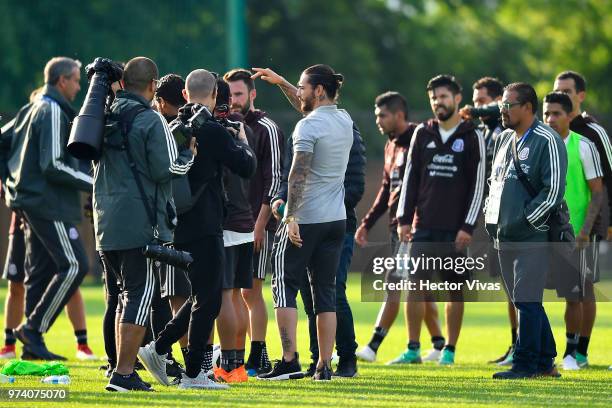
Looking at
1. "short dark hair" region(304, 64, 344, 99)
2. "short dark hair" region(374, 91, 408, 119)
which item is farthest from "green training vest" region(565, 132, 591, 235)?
"short dark hair" region(304, 64, 344, 99)

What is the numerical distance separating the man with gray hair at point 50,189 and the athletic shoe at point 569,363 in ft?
13.7

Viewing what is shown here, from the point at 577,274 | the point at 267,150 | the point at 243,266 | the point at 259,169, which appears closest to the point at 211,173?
the point at 243,266

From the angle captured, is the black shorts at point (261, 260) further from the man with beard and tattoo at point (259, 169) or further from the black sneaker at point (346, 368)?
the black sneaker at point (346, 368)

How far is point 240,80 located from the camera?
10.8 m

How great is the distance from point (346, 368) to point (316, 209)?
4.68ft

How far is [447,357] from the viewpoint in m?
12.0

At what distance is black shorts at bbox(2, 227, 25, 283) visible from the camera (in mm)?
12812

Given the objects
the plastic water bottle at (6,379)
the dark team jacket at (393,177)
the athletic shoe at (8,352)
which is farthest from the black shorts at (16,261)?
the dark team jacket at (393,177)

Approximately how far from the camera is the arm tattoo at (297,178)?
31.6 ft

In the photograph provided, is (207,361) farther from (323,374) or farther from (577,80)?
(577,80)

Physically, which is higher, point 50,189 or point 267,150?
point 267,150

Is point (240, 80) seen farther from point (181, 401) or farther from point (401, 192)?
point (181, 401)

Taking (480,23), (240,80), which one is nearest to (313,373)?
(240,80)

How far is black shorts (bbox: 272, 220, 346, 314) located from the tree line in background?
52.6ft
